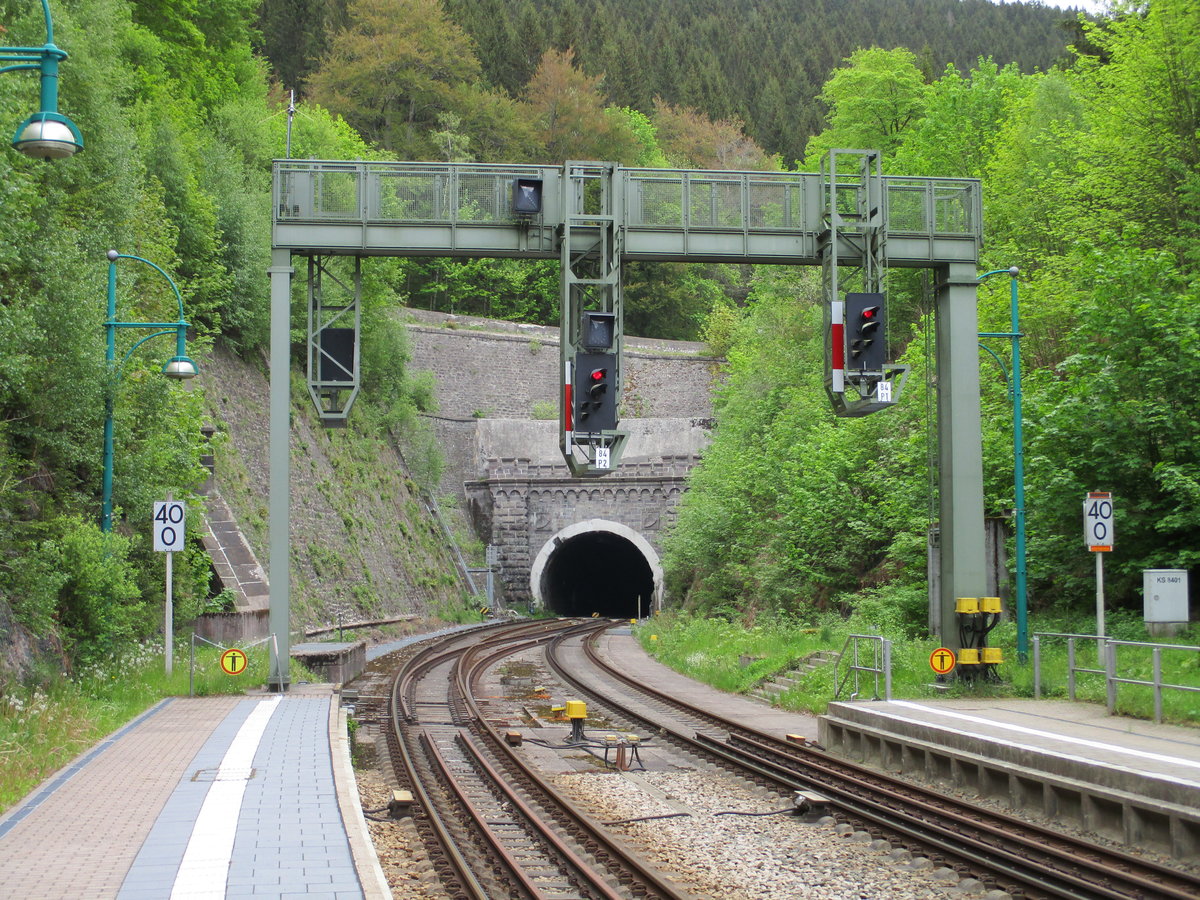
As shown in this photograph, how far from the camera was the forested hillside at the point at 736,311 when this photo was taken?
17234 mm

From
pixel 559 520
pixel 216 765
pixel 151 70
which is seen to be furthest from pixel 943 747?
pixel 559 520

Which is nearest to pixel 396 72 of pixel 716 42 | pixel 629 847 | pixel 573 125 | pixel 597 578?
pixel 573 125

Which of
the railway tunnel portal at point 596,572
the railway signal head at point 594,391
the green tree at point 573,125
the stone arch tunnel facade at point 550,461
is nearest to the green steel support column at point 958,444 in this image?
the railway signal head at point 594,391

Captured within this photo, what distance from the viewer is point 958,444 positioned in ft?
55.8

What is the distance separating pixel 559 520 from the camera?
48.9 metres

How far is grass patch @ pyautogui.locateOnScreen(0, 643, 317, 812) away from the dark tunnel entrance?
1175 inches

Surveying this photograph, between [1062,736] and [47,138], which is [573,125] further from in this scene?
[47,138]

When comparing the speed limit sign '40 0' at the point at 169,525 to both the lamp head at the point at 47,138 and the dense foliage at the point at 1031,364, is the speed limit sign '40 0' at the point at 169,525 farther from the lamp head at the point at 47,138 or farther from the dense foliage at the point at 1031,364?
the dense foliage at the point at 1031,364

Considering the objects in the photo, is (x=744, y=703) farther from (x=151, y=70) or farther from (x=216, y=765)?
(x=151, y=70)

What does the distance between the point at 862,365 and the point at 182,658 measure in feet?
39.1

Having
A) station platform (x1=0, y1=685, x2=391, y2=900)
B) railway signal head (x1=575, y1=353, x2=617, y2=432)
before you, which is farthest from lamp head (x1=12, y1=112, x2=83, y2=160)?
railway signal head (x1=575, y1=353, x2=617, y2=432)

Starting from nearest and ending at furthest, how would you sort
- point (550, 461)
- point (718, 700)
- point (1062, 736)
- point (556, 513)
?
point (1062, 736)
point (718, 700)
point (556, 513)
point (550, 461)

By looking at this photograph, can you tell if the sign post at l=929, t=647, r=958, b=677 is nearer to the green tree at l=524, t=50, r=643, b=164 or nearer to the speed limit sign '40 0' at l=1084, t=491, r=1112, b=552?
the speed limit sign '40 0' at l=1084, t=491, r=1112, b=552

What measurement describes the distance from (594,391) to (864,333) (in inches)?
→ 142
